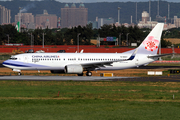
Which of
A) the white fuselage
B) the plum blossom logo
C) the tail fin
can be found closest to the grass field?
the white fuselage

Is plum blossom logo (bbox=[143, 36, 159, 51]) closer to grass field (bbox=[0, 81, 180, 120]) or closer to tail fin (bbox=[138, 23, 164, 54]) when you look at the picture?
tail fin (bbox=[138, 23, 164, 54])

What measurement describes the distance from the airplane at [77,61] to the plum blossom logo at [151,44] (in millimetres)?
200

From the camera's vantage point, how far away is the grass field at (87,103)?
22281 millimetres

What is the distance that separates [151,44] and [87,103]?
35546 mm

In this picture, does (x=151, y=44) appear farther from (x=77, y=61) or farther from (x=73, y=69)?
(x=73, y=69)

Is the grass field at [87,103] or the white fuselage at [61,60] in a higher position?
the white fuselage at [61,60]

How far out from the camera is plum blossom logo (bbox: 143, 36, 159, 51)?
6056cm

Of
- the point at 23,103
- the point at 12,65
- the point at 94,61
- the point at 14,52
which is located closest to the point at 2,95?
the point at 23,103

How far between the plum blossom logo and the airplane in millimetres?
200

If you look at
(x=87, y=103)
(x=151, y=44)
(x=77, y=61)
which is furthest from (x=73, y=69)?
(x=87, y=103)

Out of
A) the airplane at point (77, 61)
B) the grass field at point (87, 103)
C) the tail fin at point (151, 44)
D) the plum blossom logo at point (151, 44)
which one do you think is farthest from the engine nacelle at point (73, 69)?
the grass field at point (87, 103)

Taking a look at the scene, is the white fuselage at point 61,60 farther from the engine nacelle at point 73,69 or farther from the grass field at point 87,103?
the grass field at point 87,103

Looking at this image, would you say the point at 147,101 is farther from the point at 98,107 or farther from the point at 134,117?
the point at 134,117

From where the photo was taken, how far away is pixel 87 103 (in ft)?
92.1
